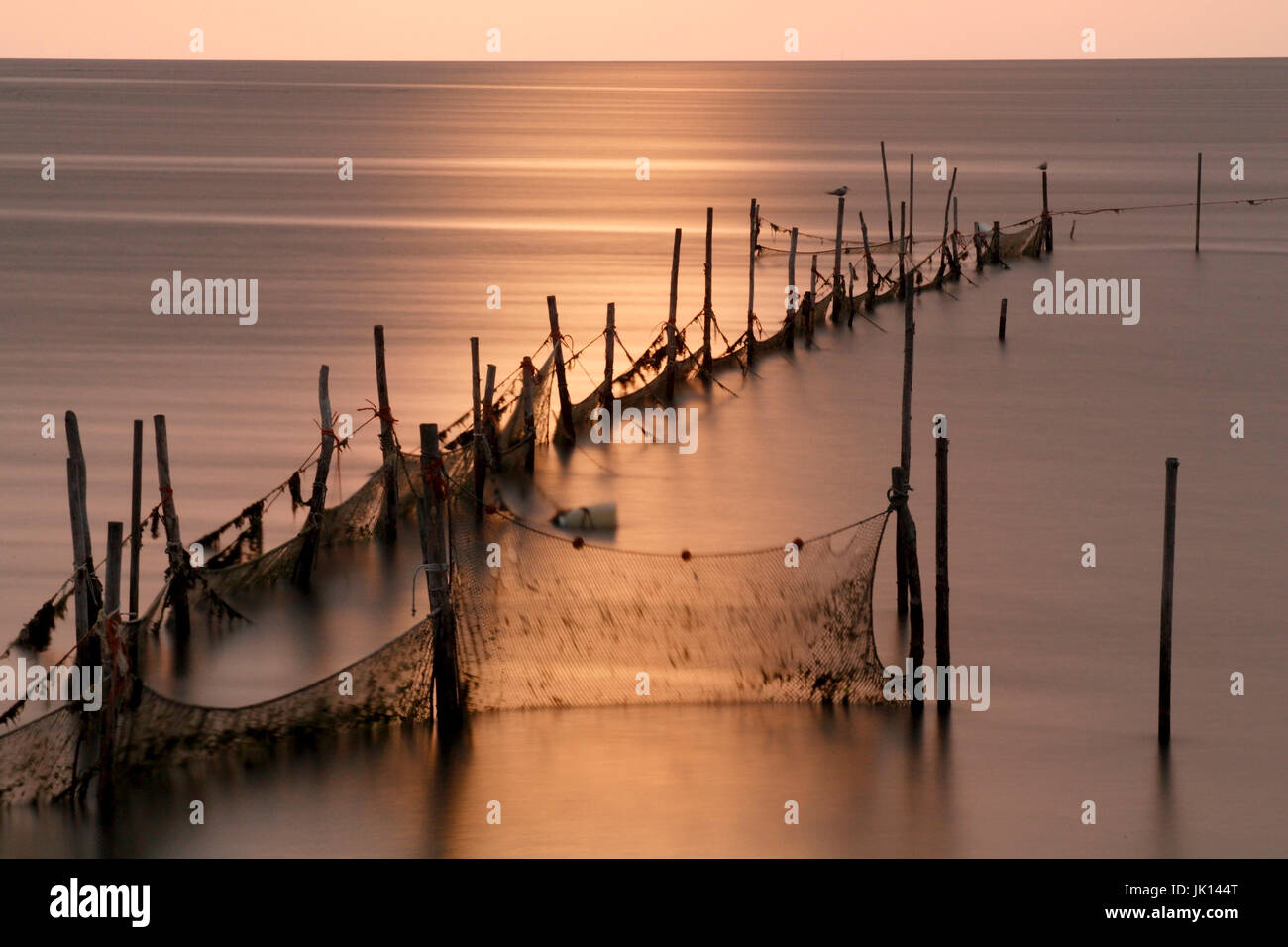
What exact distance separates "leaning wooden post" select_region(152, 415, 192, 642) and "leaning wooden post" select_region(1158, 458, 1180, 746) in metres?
6.98

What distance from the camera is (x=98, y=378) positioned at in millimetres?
25031

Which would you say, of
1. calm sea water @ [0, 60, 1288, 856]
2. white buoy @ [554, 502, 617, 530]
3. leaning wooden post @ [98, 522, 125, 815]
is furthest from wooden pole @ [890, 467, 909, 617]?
leaning wooden post @ [98, 522, 125, 815]

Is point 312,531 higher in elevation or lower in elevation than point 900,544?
higher

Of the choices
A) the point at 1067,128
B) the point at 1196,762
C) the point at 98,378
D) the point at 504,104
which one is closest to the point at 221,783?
the point at 1196,762

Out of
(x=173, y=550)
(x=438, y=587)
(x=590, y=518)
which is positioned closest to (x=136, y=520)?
(x=173, y=550)

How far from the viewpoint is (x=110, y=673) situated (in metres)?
9.86

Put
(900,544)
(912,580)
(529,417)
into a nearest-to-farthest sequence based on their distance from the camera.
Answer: (912,580) → (900,544) → (529,417)

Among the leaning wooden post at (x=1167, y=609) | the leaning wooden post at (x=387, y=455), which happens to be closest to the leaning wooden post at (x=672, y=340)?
the leaning wooden post at (x=387, y=455)

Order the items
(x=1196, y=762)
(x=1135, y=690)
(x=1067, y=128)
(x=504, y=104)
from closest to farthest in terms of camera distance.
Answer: (x=1196, y=762)
(x=1135, y=690)
(x=1067, y=128)
(x=504, y=104)

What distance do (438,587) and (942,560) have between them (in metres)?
3.51

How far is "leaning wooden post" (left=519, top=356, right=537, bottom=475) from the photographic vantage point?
1812 centimetres

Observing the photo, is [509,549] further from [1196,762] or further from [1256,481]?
[1256,481]

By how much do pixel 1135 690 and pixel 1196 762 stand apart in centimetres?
135

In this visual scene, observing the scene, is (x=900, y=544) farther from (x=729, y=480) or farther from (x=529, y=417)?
(x=729, y=480)
